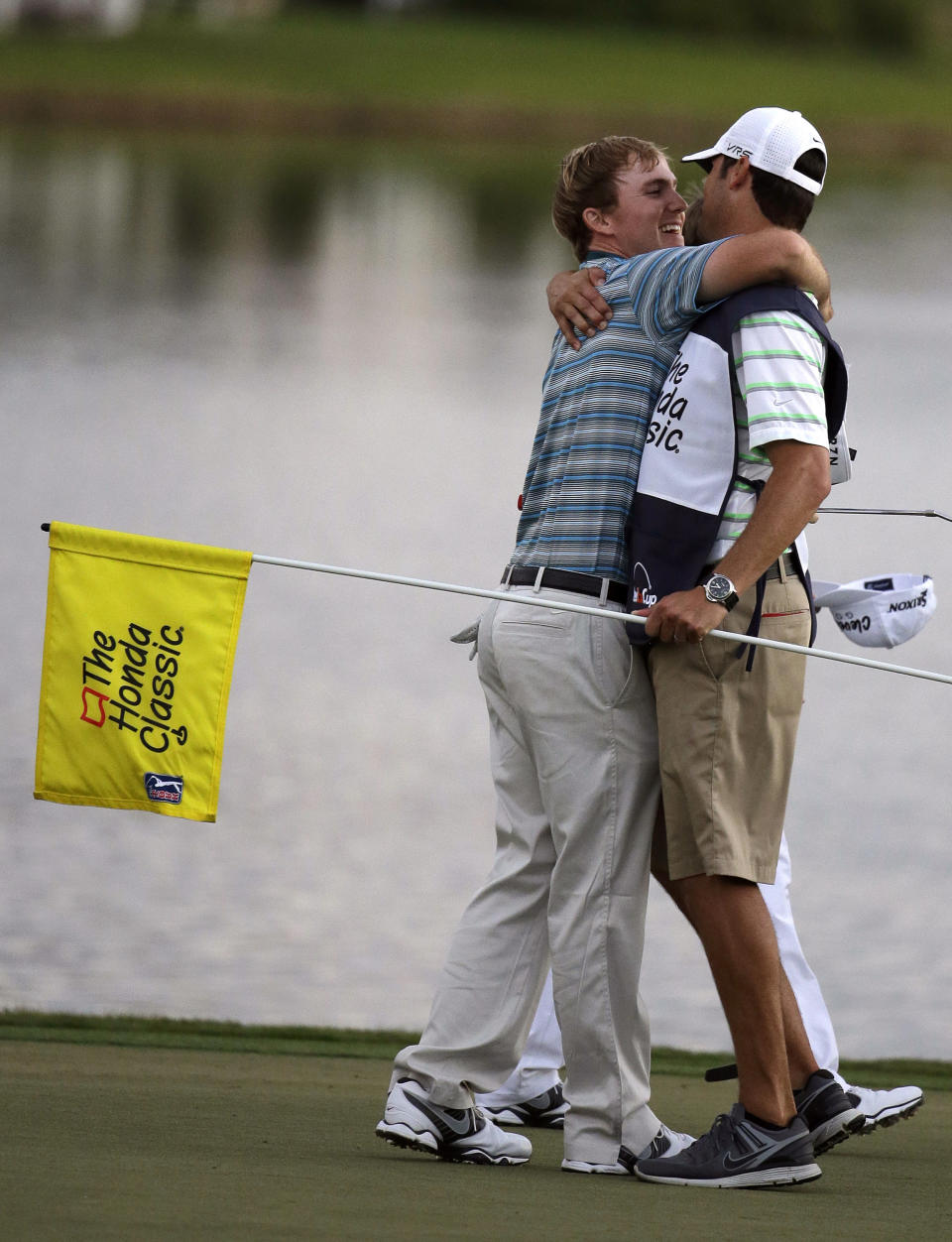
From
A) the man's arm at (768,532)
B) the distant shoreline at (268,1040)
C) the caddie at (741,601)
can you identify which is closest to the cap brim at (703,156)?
the caddie at (741,601)

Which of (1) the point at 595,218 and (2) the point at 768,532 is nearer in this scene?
(2) the point at 768,532

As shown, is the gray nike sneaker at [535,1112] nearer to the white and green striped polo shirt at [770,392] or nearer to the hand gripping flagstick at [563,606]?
the hand gripping flagstick at [563,606]

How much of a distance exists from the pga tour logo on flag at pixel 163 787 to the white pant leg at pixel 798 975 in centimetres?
112

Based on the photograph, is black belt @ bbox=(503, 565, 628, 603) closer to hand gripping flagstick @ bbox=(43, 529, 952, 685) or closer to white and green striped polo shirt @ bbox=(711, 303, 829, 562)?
hand gripping flagstick @ bbox=(43, 529, 952, 685)

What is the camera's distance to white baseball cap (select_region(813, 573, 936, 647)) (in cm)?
400

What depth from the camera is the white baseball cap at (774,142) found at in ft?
11.3

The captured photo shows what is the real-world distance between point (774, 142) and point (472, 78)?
4484 cm

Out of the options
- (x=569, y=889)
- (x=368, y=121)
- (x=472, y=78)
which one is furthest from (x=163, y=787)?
(x=472, y=78)

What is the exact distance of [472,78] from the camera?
4703cm

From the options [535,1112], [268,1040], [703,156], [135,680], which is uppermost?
[703,156]

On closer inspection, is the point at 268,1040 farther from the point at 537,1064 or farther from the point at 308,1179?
the point at 308,1179

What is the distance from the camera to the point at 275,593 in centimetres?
1171

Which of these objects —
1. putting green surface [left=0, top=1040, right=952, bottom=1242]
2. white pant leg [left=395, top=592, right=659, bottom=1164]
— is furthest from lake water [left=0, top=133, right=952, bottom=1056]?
white pant leg [left=395, top=592, right=659, bottom=1164]

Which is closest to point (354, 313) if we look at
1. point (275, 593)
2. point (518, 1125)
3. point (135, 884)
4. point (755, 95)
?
point (275, 593)
